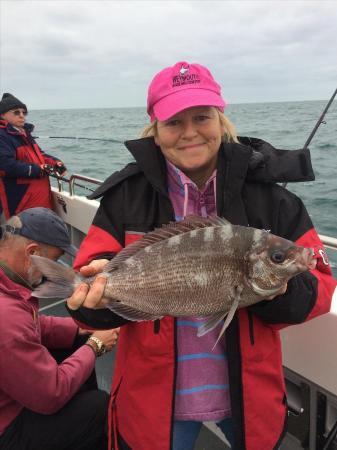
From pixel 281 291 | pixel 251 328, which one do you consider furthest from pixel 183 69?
pixel 251 328

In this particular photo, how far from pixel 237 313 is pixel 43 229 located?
1407mm

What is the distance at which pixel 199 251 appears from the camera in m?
1.67

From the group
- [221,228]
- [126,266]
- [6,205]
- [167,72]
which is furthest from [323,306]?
[6,205]

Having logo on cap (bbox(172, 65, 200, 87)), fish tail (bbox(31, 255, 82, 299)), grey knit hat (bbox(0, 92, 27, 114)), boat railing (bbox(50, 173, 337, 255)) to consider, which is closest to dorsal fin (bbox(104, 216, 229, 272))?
fish tail (bbox(31, 255, 82, 299))

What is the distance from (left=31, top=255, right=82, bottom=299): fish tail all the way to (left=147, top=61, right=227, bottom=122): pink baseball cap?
77 cm

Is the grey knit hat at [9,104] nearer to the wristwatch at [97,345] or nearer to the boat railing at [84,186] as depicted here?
the boat railing at [84,186]

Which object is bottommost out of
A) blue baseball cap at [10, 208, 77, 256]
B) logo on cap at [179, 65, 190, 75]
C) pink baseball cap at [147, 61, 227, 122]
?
blue baseball cap at [10, 208, 77, 256]

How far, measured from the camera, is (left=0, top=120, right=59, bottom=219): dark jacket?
18.9 ft

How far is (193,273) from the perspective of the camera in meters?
1.67

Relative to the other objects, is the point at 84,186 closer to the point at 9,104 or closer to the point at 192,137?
the point at 9,104

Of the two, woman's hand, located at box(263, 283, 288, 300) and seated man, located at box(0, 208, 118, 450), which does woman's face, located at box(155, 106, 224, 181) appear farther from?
seated man, located at box(0, 208, 118, 450)

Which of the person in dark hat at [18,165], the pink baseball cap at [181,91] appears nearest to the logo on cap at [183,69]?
the pink baseball cap at [181,91]

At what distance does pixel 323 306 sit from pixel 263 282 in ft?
1.21

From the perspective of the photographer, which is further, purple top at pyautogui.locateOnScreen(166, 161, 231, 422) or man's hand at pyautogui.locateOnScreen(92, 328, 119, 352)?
man's hand at pyautogui.locateOnScreen(92, 328, 119, 352)
